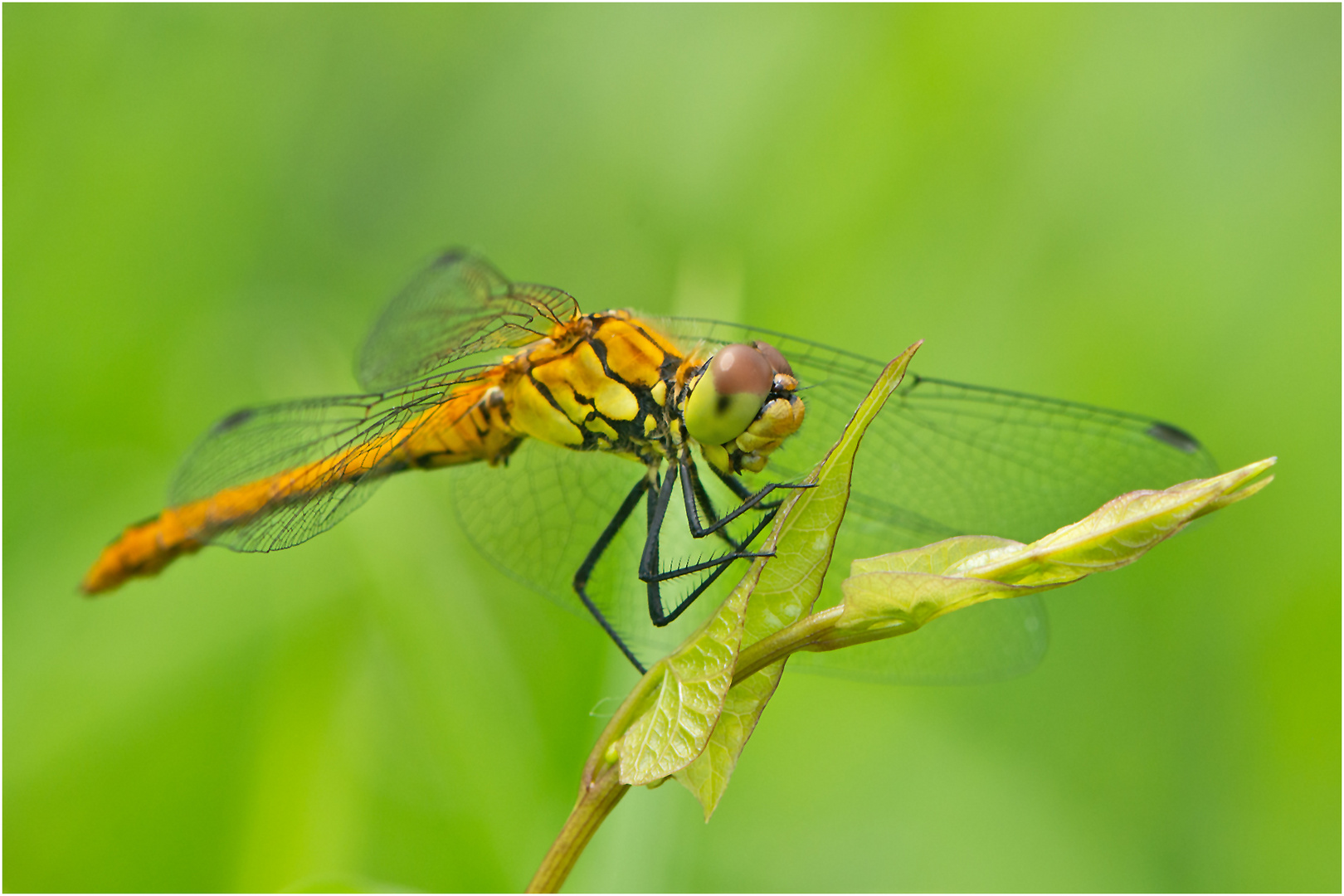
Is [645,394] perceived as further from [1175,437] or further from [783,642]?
[1175,437]

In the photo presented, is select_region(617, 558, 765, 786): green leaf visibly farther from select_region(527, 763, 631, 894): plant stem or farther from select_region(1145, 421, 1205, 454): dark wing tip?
select_region(1145, 421, 1205, 454): dark wing tip

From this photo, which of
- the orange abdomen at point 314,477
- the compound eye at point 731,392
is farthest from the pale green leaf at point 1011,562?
the orange abdomen at point 314,477

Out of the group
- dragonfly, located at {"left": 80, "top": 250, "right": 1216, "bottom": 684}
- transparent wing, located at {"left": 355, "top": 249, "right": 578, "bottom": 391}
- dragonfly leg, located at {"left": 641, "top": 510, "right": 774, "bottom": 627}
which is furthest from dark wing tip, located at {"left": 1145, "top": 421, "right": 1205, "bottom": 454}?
transparent wing, located at {"left": 355, "top": 249, "right": 578, "bottom": 391}

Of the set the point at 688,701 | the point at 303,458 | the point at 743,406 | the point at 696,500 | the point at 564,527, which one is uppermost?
the point at 743,406

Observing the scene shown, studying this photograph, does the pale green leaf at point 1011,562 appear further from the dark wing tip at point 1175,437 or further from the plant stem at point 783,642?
the dark wing tip at point 1175,437

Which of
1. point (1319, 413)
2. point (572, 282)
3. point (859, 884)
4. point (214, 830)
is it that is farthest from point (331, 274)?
point (1319, 413)

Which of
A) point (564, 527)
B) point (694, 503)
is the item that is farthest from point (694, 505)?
point (564, 527)

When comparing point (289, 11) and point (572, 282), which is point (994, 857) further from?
point (289, 11)
